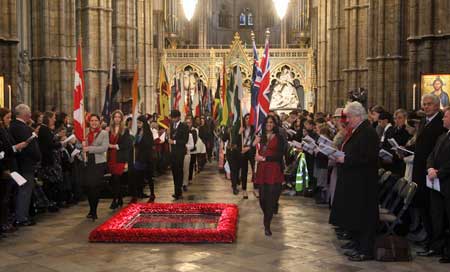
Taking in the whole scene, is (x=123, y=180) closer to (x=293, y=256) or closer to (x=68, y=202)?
(x=68, y=202)

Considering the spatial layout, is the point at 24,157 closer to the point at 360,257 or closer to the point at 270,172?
the point at 270,172

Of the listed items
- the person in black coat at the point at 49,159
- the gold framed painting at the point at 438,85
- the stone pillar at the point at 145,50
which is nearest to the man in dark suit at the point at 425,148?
the gold framed painting at the point at 438,85

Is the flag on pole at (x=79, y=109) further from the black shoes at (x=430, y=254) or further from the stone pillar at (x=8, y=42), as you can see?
the black shoes at (x=430, y=254)

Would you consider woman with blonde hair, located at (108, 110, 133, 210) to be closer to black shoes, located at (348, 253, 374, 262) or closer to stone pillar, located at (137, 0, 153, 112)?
black shoes, located at (348, 253, 374, 262)

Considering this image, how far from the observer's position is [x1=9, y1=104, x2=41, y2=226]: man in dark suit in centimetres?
954

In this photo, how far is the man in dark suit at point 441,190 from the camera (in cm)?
738

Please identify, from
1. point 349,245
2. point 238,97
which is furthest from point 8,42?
point 349,245

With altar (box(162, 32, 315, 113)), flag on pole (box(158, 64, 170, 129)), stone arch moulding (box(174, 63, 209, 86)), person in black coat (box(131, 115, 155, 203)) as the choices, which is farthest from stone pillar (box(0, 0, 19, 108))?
stone arch moulding (box(174, 63, 209, 86))

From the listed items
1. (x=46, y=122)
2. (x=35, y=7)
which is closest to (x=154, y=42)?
(x=35, y=7)

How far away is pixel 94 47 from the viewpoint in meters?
24.5

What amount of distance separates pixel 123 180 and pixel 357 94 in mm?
5835

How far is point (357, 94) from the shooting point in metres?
15.1

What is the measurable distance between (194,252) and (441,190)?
314 centimetres

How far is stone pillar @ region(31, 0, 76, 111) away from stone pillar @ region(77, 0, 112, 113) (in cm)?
408
